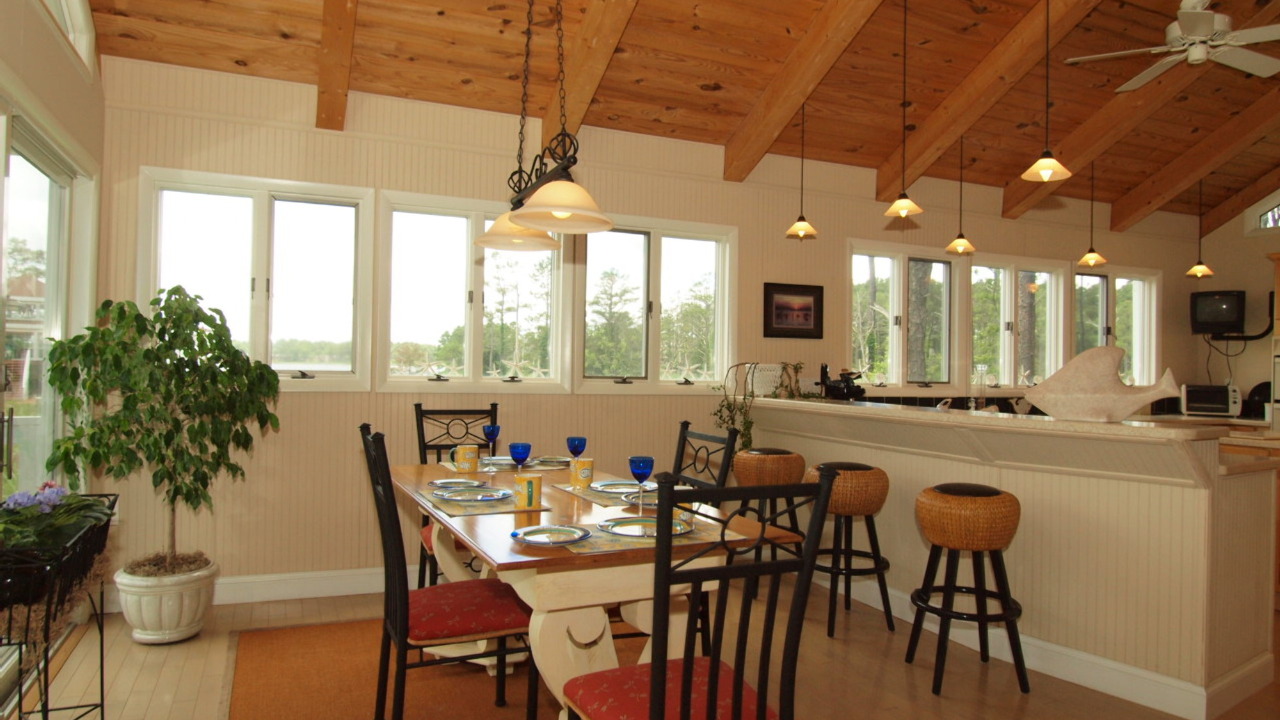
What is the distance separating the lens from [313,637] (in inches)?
144

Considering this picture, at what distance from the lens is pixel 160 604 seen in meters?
3.47

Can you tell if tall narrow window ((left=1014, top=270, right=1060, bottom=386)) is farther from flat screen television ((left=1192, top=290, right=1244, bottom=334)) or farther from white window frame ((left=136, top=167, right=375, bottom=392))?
white window frame ((left=136, top=167, right=375, bottom=392))

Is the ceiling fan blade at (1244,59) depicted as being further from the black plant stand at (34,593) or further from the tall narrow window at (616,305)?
the black plant stand at (34,593)

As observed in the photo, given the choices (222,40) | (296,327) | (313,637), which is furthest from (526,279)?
(313,637)

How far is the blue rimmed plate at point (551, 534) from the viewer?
6.83 feet

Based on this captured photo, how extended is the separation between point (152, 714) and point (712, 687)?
2.29m

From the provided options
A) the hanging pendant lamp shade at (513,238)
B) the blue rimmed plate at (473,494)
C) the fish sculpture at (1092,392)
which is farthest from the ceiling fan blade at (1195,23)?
the blue rimmed plate at (473,494)

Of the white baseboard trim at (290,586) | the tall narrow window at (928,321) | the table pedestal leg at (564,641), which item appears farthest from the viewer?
the tall narrow window at (928,321)

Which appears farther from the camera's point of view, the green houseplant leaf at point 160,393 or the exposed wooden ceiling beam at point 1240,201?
the exposed wooden ceiling beam at point 1240,201

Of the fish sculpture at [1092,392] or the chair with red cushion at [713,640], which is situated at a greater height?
the fish sculpture at [1092,392]

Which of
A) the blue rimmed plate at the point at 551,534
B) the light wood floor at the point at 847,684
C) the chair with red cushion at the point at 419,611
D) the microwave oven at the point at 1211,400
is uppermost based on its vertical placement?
the microwave oven at the point at 1211,400

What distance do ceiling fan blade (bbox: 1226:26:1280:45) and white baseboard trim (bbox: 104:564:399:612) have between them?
4893mm

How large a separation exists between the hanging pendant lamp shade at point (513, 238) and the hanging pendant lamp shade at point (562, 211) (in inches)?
9.5

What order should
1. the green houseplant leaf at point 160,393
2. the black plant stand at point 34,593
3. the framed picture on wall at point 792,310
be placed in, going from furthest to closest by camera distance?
the framed picture on wall at point 792,310 → the green houseplant leaf at point 160,393 → the black plant stand at point 34,593
